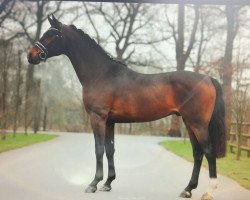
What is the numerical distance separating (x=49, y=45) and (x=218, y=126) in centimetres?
238

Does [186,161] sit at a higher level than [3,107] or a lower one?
lower

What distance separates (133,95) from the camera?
18.0 ft

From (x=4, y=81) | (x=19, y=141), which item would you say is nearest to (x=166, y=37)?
(x=4, y=81)

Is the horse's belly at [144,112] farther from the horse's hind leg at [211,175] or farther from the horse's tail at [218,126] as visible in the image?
the horse's hind leg at [211,175]

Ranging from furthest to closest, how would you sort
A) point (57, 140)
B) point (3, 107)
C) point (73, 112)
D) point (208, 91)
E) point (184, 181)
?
point (57, 140) < point (73, 112) < point (3, 107) < point (184, 181) < point (208, 91)

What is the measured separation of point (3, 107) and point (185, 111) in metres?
6.08

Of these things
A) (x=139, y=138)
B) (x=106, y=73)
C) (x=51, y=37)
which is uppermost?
(x=51, y=37)

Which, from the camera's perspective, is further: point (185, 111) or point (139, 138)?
point (139, 138)

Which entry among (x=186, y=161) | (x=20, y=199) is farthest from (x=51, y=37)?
(x=186, y=161)

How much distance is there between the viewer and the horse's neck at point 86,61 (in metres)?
5.82

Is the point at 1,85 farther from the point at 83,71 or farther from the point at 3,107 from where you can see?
the point at 83,71

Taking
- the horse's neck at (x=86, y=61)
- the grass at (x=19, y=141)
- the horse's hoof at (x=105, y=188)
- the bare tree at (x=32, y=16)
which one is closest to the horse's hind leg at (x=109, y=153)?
the horse's hoof at (x=105, y=188)

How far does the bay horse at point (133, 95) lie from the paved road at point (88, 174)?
1.24 ft

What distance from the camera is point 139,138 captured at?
816cm
